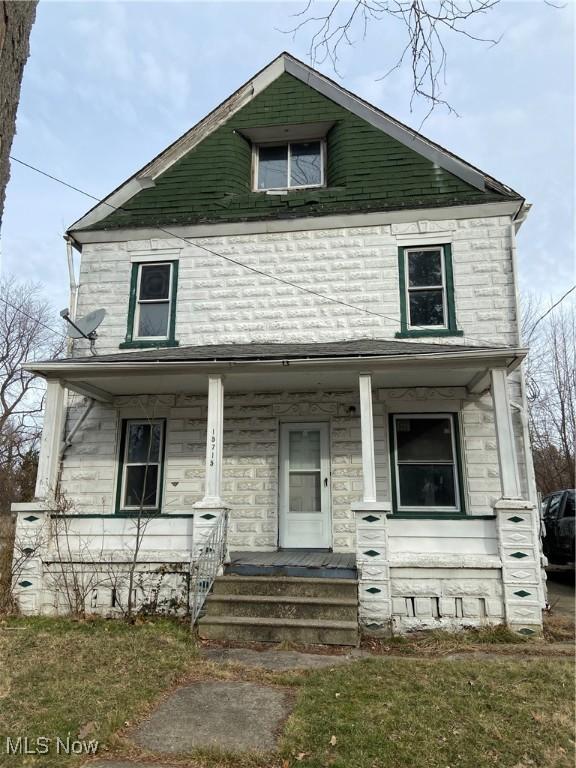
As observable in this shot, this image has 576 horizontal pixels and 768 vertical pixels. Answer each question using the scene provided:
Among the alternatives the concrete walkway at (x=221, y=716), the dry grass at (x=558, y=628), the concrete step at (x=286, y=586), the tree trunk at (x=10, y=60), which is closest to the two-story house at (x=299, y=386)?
the concrete step at (x=286, y=586)

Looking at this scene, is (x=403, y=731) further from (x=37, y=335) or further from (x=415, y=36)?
(x=37, y=335)

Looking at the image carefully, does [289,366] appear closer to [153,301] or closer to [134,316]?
[153,301]

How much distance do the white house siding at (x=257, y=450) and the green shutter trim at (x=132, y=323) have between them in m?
0.96

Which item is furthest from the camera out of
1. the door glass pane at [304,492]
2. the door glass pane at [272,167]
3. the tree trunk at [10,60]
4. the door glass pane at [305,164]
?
the door glass pane at [272,167]

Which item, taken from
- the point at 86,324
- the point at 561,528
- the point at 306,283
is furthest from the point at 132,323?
the point at 561,528

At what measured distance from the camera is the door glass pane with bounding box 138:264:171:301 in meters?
9.98

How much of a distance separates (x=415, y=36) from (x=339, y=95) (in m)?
7.12

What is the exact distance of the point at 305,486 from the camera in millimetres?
8883

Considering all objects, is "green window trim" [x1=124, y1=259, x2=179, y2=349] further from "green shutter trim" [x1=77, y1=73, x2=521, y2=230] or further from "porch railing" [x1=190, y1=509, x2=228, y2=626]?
"porch railing" [x1=190, y1=509, x2=228, y2=626]

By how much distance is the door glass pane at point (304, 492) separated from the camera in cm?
880

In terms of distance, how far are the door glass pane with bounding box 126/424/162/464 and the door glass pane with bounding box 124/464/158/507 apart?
0.16m

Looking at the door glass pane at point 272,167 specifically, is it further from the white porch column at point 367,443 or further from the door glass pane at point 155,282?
the white porch column at point 367,443

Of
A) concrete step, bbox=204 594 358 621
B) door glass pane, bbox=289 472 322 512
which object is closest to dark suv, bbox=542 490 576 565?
door glass pane, bbox=289 472 322 512

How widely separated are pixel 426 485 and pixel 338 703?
187 inches
